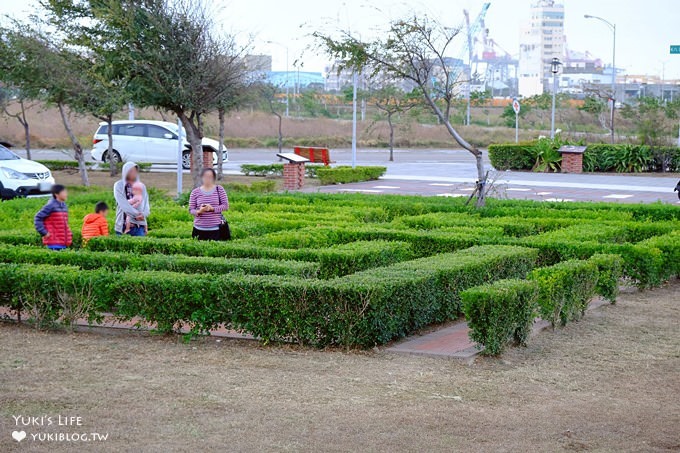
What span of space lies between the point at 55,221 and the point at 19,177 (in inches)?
426

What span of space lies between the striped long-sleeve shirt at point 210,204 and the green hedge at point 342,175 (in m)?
15.9

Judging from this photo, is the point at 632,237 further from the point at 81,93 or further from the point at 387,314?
the point at 81,93

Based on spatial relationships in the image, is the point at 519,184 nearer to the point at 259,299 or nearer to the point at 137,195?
the point at 137,195

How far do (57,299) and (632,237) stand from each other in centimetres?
771

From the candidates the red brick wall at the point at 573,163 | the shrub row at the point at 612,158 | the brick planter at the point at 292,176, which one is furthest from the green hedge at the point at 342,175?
the red brick wall at the point at 573,163

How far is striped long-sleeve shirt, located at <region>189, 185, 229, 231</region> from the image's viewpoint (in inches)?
416

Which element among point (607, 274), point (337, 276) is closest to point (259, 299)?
point (337, 276)

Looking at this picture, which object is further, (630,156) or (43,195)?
(630,156)

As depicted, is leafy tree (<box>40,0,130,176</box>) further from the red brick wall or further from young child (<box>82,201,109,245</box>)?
the red brick wall

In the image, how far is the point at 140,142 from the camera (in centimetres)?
3064

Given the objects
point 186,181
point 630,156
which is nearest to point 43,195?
point 186,181

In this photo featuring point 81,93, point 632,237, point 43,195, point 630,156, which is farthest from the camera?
point 630,156

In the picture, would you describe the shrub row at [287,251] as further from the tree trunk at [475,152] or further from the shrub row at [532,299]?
the tree trunk at [475,152]

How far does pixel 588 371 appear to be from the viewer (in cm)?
725
